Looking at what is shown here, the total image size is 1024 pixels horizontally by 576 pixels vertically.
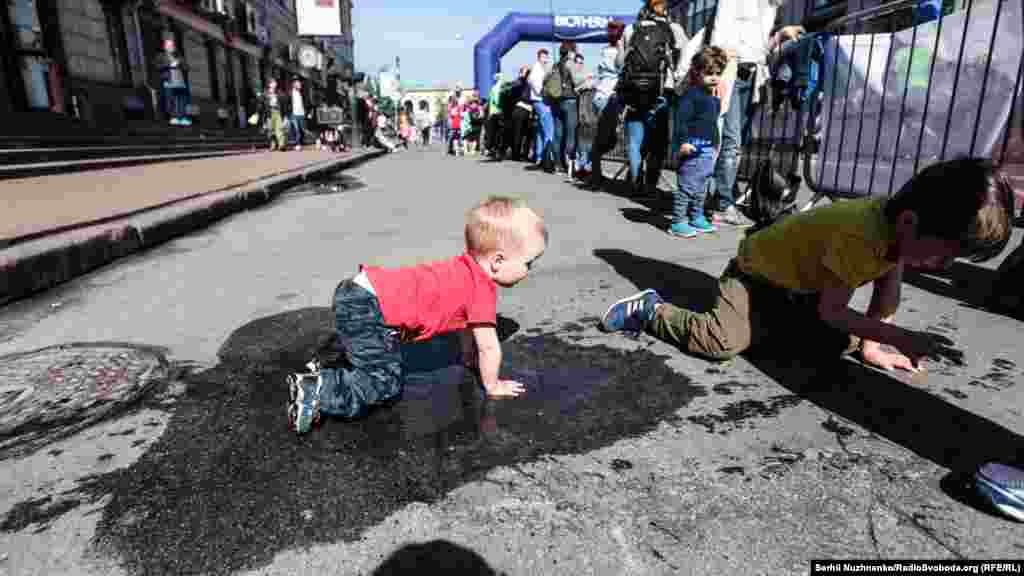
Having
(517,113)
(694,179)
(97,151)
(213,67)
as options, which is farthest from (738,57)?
(213,67)

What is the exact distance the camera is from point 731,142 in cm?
526

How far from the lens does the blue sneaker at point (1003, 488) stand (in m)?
1.40

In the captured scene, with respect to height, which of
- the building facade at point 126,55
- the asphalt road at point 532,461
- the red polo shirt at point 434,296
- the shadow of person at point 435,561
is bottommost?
the shadow of person at point 435,561

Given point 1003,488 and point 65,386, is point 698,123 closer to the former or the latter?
point 1003,488

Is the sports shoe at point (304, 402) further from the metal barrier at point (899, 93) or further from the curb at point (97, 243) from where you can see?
the metal barrier at point (899, 93)

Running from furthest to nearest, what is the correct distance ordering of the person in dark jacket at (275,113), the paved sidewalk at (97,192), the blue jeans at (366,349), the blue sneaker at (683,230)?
the person in dark jacket at (275,113), the blue sneaker at (683,230), the paved sidewalk at (97,192), the blue jeans at (366,349)

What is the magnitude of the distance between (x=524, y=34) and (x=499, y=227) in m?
25.7

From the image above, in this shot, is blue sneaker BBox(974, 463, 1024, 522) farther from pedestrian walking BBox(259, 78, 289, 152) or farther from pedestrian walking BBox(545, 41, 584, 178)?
pedestrian walking BBox(259, 78, 289, 152)

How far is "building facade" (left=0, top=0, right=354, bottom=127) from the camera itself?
11617 mm

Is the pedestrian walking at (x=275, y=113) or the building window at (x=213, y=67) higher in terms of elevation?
the building window at (x=213, y=67)

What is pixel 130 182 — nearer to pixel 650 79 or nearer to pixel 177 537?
pixel 650 79

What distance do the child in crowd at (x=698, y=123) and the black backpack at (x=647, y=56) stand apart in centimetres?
135

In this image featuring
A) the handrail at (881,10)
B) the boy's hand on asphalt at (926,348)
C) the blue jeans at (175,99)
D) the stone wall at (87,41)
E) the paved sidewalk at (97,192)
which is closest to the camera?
the boy's hand on asphalt at (926,348)

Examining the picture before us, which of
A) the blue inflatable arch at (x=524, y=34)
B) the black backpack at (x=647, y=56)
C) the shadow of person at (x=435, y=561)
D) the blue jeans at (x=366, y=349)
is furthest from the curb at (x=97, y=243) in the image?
the blue inflatable arch at (x=524, y=34)
